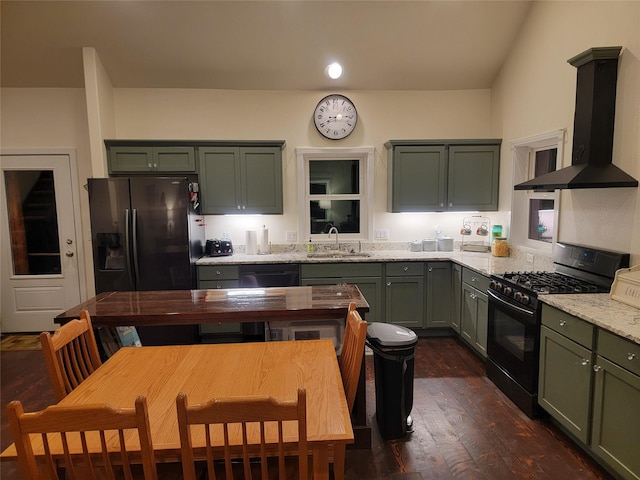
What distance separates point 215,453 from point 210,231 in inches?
136

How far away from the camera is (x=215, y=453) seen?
4.04 feet

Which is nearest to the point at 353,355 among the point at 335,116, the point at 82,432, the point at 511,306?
the point at 82,432

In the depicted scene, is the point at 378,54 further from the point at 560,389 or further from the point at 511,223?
the point at 560,389

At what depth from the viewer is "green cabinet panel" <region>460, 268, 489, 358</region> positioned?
333 cm

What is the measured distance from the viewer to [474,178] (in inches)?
167

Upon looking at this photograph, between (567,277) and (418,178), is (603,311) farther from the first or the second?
(418,178)

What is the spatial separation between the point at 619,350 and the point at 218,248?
3548 mm

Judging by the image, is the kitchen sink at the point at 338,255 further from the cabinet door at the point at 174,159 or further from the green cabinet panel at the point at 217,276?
the cabinet door at the point at 174,159

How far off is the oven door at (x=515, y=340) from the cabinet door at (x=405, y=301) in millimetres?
946

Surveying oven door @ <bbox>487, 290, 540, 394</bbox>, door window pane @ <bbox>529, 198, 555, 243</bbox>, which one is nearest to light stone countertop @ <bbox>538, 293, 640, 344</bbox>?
oven door @ <bbox>487, 290, 540, 394</bbox>

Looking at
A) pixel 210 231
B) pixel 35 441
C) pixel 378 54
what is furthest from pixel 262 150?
pixel 35 441

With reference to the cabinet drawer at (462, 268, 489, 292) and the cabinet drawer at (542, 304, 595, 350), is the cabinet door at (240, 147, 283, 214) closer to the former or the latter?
the cabinet drawer at (462, 268, 489, 292)

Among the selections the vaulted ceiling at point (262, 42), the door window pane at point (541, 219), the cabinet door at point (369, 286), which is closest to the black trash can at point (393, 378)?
the cabinet door at point (369, 286)

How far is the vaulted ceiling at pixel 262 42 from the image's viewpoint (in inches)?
140
